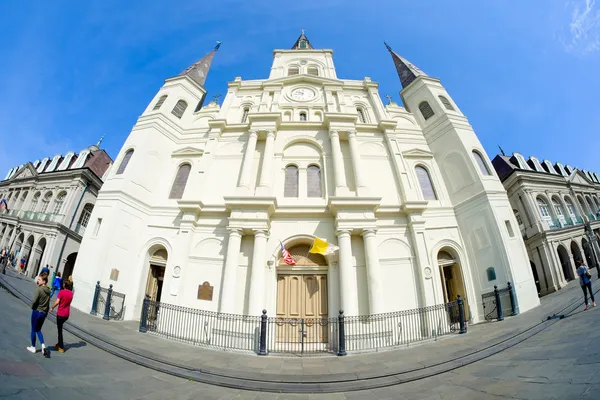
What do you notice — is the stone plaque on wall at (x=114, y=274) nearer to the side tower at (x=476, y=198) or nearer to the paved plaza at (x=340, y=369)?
the paved plaza at (x=340, y=369)

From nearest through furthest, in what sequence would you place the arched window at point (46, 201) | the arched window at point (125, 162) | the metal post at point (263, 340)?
the metal post at point (263, 340) → the arched window at point (125, 162) → the arched window at point (46, 201)

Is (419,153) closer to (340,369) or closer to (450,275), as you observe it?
(450,275)

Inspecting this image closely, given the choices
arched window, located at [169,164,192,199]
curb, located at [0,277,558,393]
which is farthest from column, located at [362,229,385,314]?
arched window, located at [169,164,192,199]


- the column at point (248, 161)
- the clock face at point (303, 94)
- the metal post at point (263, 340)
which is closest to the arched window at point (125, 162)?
the column at point (248, 161)

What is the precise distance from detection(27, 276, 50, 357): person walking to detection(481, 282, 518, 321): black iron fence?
48.1 ft

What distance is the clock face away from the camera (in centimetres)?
1947

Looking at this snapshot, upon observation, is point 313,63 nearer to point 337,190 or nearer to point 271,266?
point 337,190

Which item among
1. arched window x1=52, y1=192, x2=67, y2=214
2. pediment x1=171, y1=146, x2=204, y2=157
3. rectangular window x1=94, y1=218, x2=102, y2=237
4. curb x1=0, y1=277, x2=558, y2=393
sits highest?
pediment x1=171, y1=146, x2=204, y2=157

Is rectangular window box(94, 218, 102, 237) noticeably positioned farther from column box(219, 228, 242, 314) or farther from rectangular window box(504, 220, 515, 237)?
rectangular window box(504, 220, 515, 237)

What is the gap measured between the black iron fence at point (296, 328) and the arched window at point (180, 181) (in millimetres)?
6517

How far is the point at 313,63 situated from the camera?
74.4ft

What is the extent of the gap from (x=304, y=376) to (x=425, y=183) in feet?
43.5

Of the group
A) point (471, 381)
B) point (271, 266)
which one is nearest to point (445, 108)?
point (271, 266)

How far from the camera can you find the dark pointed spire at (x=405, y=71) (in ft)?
66.5
